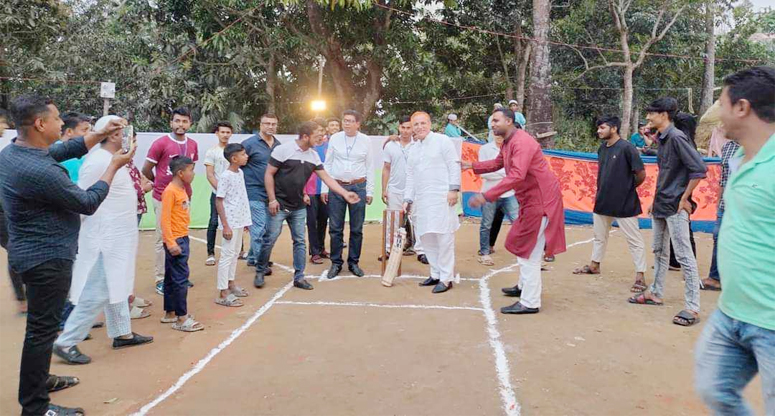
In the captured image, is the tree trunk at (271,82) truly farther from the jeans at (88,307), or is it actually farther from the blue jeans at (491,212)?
the jeans at (88,307)

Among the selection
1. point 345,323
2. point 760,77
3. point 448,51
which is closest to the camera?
point 760,77

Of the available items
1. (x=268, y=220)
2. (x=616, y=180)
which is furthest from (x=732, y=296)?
(x=268, y=220)

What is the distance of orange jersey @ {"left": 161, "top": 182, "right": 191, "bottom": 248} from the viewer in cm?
476

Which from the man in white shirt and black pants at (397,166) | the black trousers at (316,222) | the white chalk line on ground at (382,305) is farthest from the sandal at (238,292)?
the man in white shirt and black pants at (397,166)

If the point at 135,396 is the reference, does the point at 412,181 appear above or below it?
above

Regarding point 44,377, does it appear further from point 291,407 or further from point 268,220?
point 268,220

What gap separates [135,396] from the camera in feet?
12.0

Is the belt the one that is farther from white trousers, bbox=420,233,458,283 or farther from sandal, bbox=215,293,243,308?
sandal, bbox=215,293,243,308

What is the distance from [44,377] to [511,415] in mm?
2710

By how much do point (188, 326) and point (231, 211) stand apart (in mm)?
1221

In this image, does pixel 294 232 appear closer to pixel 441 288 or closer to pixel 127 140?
pixel 441 288

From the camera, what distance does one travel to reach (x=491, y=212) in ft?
25.5

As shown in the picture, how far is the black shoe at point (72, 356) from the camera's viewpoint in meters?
4.16

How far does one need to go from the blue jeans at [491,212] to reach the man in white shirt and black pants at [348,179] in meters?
1.81
